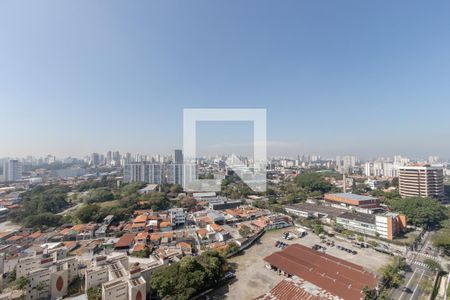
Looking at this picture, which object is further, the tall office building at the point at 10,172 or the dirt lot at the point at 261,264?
the tall office building at the point at 10,172

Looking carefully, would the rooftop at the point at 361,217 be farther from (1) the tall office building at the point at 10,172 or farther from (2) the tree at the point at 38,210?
(1) the tall office building at the point at 10,172

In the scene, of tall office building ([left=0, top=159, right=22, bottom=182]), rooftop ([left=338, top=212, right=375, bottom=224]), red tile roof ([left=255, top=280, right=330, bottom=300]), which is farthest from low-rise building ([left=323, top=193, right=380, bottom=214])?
tall office building ([left=0, top=159, right=22, bottom=182])

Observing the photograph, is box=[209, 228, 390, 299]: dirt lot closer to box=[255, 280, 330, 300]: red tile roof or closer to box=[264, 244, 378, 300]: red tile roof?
box=[255, 280, 330, 300]: red tile roof

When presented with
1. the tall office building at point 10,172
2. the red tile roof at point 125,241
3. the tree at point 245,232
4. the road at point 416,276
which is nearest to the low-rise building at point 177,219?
the red tile roof at point 125,241

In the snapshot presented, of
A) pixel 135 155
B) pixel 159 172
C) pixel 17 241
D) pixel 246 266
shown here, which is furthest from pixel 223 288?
pixel 135 155

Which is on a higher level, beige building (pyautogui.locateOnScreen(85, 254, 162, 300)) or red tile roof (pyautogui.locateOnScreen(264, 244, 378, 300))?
beige building (pyautogui.locateOnScreen(85, 254, 162, 300))

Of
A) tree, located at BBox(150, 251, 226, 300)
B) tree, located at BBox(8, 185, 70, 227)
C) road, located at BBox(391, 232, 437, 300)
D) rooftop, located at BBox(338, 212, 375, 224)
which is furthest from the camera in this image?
tree, located at BBox(8, 185, 70, 227)
